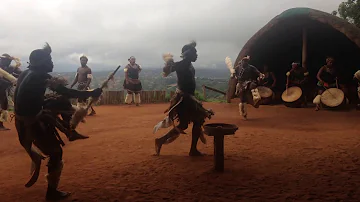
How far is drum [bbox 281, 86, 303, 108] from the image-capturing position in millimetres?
10945

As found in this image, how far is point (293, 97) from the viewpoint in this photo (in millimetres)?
11047

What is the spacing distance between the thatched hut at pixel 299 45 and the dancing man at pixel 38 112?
1021 cm

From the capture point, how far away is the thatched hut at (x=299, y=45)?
1170cm

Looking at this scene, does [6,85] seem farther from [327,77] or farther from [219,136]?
[327,77]

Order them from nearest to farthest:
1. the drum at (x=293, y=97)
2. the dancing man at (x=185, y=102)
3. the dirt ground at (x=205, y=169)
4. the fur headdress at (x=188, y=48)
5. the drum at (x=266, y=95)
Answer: the dirt ground at (x=205, y=169), the dancing man at (x=185, y=102), the fur headdress at (x=188, y=48), the drum at (x=293, y=97), the drum at (x=266, y=95)

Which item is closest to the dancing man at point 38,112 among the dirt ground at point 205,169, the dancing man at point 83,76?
the dirt ground at point 205,169

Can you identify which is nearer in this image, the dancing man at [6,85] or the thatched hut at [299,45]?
the dancing man at [6,85]

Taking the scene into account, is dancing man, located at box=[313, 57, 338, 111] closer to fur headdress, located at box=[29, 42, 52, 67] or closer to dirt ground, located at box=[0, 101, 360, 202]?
dirt ground, located at box=[0, 101, 360, 202]

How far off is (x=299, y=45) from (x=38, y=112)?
14302 millimetres

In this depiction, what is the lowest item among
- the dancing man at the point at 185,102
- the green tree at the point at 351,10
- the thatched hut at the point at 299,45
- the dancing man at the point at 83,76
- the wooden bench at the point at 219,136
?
the wooden bench at the point at 219,136

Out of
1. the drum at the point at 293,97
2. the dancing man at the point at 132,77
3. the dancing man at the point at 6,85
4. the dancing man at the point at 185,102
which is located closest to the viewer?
the dancing man at the point at 185,102

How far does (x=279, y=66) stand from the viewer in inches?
582

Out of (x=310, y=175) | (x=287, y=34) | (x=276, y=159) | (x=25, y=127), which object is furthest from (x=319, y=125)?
(x=287, y=34)

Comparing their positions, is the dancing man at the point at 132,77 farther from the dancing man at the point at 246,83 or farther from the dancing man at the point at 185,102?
the dancing man at the point at 185,102
